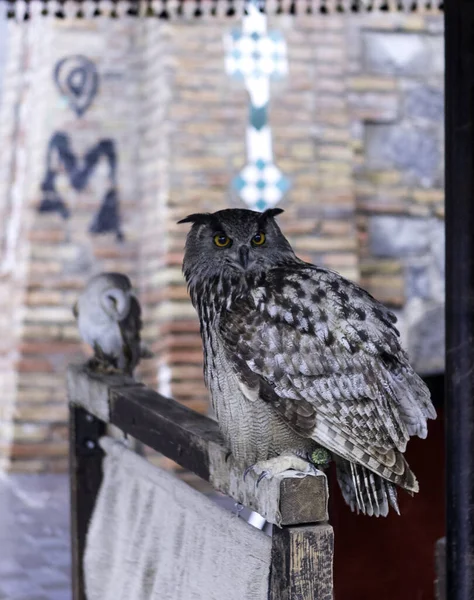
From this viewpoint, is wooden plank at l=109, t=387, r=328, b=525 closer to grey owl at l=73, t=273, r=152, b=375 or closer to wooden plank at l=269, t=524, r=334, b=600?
wooden plank at l=269, t=524, r=334, b=600

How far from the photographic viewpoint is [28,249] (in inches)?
181

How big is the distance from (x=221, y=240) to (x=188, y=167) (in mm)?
2685

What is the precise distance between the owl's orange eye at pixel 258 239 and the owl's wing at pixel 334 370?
19 centimetres

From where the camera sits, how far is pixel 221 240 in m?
1.78

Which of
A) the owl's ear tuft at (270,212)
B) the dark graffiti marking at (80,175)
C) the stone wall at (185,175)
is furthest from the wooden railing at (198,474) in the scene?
the dark graffiti marking at (80,175)

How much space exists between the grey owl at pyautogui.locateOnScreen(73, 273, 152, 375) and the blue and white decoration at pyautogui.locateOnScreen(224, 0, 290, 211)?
1781 mm

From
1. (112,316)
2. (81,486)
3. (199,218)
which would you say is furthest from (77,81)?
(199,218)

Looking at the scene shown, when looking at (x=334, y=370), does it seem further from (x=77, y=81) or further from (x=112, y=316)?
(x=77, y=81)

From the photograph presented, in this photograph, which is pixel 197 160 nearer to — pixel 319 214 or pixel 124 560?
pixel 319 214

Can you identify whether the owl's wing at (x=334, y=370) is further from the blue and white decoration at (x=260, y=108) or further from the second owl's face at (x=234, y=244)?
the blue and white decoration at (x=260, y=108)

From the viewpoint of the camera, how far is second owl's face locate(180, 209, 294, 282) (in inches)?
68.1

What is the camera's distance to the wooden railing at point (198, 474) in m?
1.27

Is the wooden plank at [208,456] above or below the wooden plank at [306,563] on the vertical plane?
above

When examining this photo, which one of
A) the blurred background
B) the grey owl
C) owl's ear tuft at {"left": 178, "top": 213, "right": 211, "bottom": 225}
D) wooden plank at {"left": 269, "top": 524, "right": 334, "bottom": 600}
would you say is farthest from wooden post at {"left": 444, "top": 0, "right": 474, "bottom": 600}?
the blurred background
